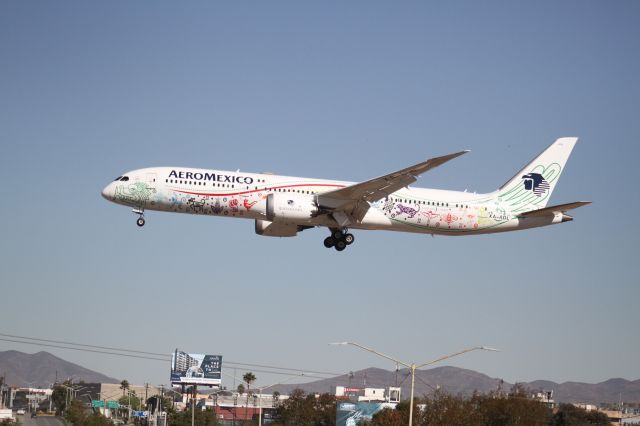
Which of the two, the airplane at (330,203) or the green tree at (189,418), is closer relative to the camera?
the airplane at (330,203)

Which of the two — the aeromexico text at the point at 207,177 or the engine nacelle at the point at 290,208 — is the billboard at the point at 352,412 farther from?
the aeromexico text at the point at 207,177

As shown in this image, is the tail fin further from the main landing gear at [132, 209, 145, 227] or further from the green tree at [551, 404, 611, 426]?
the green tree at [551, 404, 611, 426]

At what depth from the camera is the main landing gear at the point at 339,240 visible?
2653 inches

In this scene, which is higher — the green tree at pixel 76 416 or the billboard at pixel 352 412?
the billboard at pixel 352 412

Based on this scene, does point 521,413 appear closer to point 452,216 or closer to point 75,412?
point 452,216

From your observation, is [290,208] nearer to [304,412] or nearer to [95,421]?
[304,412]

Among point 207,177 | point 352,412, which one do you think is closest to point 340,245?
point 207,177

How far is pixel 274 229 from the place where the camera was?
68.2 m

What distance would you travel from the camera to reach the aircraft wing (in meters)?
62.0

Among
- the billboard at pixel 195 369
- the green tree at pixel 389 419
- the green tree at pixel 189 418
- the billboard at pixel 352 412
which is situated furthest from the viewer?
the billboard at pixel 195 369

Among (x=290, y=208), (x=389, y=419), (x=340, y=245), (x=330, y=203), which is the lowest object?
(x=389, y=419)

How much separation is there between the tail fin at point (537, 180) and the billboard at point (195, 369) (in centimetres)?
12072

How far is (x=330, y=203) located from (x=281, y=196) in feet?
11.3

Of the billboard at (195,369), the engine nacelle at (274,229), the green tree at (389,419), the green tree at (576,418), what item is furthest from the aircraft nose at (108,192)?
A: the billboard at (195,369)
